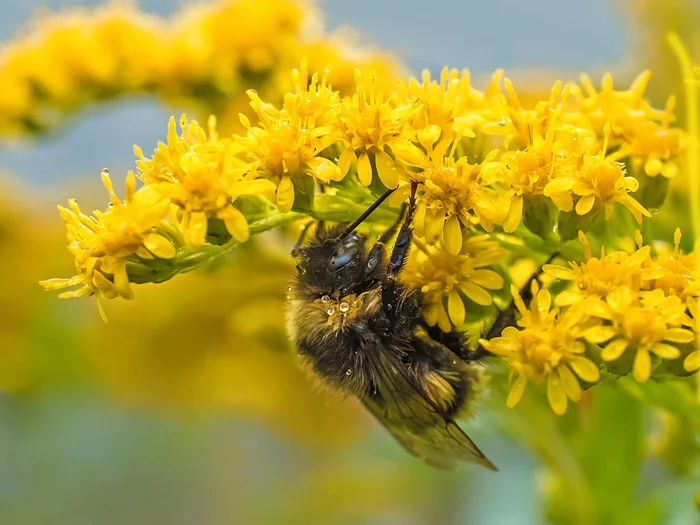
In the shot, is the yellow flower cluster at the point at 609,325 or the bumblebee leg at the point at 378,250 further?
the bumblebee leg at the point at 378,250

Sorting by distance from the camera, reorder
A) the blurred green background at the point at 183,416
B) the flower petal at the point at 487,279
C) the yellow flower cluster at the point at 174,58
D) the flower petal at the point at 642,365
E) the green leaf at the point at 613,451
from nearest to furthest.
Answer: the flower petal at the point at 642,365, the flower petal at the point at 487,279, the green leaf at the point at 613,451, the yellow flower cluster at the point at 174,58, the blurred green background at the point at 183,416

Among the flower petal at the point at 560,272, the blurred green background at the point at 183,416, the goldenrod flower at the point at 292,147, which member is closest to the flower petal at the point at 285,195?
the goldenrod flower at the point at 292,147

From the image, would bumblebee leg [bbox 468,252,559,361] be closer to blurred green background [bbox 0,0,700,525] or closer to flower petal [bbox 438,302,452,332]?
flower petal [bbox 438,302,452,332]

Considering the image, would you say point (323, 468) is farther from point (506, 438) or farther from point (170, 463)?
point (506, 438)

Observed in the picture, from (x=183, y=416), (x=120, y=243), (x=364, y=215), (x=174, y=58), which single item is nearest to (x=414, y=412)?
(x=364, y=215)

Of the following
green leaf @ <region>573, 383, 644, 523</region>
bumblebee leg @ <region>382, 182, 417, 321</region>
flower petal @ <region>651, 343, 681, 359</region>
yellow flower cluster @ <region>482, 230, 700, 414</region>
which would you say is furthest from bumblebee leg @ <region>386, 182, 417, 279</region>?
green leaf @ <region>573, 383, 644, 523</region>

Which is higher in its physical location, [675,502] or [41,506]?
[675,502]

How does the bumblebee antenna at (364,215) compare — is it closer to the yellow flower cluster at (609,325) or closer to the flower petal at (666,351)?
the yellow flower cluster at (609,325)

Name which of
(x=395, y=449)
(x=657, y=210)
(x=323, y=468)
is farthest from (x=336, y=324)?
(x=323, y=468)
